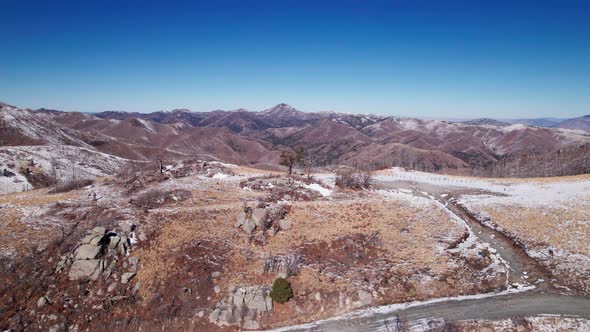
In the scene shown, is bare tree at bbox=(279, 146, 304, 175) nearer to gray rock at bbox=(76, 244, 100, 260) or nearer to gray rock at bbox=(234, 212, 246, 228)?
gray rock at bbox=(234, 212, 246, 228)

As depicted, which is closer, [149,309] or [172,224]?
[149,309]

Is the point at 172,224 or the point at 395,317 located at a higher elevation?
the point at 172,224

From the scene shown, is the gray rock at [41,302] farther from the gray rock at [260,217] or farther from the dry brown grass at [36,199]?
the gray rock at [260,217]

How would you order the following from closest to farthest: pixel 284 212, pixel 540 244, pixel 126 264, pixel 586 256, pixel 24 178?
pixel 126 264 → pixel 586 256 → pixel 540 244 → pixel 284 212 → pixel 24 178

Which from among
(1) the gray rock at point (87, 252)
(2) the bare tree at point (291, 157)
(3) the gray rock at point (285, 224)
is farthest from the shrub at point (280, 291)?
(2) the bare tree at point (291, 157)

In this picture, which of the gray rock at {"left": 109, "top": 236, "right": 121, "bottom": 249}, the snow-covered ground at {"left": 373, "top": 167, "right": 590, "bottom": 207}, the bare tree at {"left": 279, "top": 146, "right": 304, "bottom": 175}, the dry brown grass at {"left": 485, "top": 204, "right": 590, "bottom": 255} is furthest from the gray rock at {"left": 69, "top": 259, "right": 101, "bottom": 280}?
the snow-covered ground at {"left": 373, "top": 167, "right": 590, "bottom": 207}

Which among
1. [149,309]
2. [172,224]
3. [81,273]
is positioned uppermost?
[172,224]

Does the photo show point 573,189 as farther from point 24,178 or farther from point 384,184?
point 24,178

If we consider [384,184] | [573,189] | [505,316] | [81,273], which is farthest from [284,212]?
[573,189]
